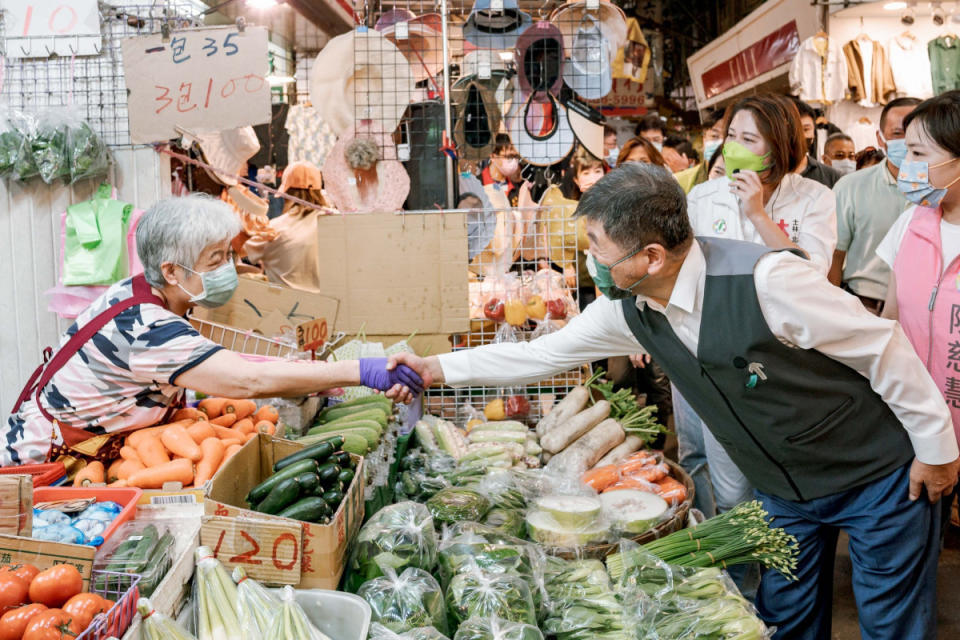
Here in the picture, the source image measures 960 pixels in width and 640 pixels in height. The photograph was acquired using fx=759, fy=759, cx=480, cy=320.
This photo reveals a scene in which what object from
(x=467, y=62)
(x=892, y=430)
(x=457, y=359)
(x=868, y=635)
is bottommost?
(x=868, y=635)

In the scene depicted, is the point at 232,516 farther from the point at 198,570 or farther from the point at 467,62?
the point at 467,62

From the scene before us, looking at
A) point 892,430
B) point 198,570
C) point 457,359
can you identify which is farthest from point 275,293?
point 892,430

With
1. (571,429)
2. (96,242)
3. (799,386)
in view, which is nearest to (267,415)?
(571,429)

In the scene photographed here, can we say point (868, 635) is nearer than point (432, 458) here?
Yes

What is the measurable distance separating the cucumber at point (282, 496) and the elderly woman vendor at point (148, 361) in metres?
0.44

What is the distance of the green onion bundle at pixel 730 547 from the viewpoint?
83.0 inches

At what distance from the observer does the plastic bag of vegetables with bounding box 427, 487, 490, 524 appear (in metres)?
2.38

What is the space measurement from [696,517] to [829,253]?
1.12 meters

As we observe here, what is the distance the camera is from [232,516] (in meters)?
1.83

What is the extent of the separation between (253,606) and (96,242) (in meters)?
2.75

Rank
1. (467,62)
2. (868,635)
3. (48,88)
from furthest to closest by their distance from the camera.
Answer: (467,62), (48,88), (868,635)

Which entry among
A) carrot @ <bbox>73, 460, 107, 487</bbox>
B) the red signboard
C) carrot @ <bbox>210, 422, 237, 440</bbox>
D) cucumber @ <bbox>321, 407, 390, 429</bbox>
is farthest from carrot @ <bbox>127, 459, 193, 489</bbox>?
the red signboard

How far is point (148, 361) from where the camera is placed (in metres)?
2.25

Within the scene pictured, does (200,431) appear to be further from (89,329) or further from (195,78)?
(195,78)
